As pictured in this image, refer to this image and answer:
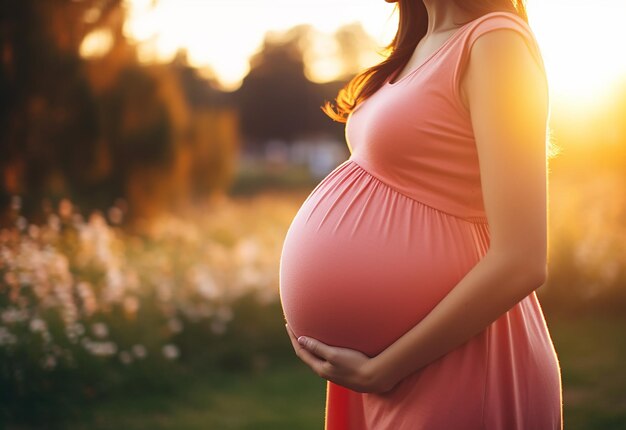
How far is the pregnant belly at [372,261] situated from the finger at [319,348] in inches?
0.7

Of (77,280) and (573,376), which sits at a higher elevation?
(77,280)

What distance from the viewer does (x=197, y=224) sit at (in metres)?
11.7

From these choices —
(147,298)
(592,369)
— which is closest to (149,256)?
(147,298)

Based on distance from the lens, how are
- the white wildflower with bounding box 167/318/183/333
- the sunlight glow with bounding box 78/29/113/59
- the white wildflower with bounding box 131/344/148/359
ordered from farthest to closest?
1. the sunlight glow with bounding box 78/29/113/59
2. the white wildflower with bounding box 167/318/183/333
3. the white wildflower with bounding box 131/344/148/359

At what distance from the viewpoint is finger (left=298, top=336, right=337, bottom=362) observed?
1.57m

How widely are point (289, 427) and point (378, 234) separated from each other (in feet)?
11.6

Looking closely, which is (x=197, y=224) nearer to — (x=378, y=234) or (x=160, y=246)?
(x=160, y=246)

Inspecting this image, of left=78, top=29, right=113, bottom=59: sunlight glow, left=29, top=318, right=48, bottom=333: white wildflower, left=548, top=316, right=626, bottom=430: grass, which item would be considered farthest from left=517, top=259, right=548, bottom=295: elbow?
left=78, top=29, right=113, bottom=59: sunlight glow

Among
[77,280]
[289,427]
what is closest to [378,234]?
[289,427]

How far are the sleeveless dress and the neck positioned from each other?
6.0 inches

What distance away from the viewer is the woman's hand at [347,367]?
1.47m

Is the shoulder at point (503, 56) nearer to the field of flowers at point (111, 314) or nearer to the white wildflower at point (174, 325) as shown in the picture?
the field of flowers at point (111, 314)

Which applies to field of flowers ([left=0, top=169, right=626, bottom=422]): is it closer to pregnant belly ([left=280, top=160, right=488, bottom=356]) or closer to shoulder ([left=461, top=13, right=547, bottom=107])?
pregnant belly ([left=280, top=160, right=488, bottom=356])

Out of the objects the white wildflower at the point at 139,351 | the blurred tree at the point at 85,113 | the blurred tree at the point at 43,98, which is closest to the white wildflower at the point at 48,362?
the white wildflower at the point at 139,351
